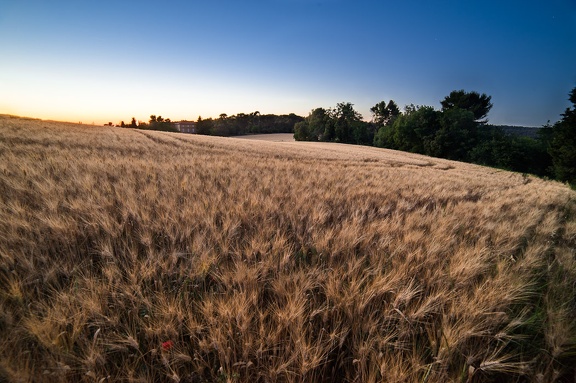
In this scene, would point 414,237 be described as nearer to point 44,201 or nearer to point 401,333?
point 401,333

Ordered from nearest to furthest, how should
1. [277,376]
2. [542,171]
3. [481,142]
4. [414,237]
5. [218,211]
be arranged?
[277,376] → [414,237] → [218,211] → [542,171] → [481,142]

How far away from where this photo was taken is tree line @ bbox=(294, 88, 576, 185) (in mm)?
29822

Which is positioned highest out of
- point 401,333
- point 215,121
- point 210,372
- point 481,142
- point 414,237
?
point 215,121

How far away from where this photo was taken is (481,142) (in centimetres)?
4619

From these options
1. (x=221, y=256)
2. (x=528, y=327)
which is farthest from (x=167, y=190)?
(x=528, y=327)

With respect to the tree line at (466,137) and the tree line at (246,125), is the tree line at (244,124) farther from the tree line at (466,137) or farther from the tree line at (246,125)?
the tree line at (466,137)

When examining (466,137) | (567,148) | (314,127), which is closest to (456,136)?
(466,137)

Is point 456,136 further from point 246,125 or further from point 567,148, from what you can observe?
point 246,125

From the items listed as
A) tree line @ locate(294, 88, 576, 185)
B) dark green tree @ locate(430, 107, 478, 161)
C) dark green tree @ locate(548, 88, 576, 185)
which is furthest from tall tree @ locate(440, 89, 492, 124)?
dark green tree @ locate(548, 88, 576, 185)

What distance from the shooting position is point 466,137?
4800cm

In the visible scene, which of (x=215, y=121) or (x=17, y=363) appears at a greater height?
(x=215, y=121)

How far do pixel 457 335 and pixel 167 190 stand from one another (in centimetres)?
405

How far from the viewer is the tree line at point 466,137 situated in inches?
1174

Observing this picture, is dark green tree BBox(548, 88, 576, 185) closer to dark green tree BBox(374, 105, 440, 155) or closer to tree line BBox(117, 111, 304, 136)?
dark green tree BBox(374, 105, 440, 155)
